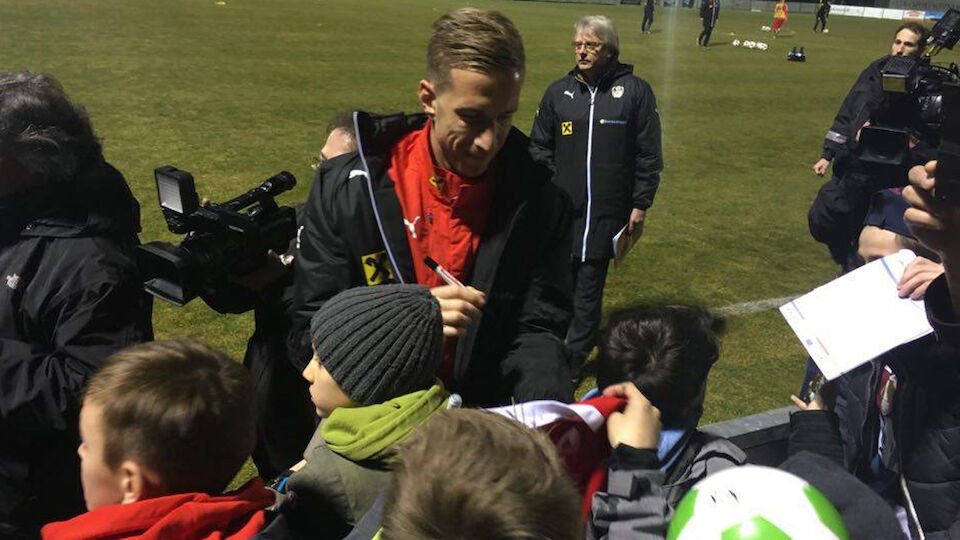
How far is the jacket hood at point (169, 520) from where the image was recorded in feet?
5.48

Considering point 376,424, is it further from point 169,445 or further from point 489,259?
point 489,259

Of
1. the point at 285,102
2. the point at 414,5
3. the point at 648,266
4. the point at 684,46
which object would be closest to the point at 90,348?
the point at 648,266

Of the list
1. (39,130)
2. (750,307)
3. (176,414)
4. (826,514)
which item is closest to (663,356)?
(826,514)

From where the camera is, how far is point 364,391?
1896mm

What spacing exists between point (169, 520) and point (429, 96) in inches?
51.5

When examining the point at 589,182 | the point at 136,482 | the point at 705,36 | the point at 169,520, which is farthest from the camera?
the point at 705,36

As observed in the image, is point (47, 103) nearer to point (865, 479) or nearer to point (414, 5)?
point (865, 479)

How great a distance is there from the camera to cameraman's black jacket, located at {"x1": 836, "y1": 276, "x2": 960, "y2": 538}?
2061mm

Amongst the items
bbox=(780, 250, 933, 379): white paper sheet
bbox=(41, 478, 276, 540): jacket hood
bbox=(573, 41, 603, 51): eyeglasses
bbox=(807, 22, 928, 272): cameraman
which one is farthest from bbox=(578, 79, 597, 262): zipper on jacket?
bbox=(41, 478, 276, 540): jacket hood

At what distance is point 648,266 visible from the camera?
717 cm

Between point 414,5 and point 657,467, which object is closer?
point 657,467

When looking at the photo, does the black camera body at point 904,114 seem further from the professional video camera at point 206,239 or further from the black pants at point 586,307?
the professional video camera at point 206,239

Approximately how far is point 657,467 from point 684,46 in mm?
27679

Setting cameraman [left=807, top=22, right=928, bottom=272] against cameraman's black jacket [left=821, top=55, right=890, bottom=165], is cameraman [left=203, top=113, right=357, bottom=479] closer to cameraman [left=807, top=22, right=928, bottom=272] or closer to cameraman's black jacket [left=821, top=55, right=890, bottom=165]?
cameraman [left=807, top=22, right=928, bottom=272]
